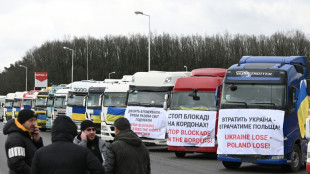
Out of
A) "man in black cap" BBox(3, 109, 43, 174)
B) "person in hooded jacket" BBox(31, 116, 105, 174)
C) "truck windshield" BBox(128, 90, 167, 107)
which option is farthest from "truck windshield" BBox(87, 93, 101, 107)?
"person in hooded jacket" BBox(31, 116, 105, 174)

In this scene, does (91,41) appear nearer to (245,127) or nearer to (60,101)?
(60,101)

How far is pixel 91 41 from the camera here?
11081 centimetres

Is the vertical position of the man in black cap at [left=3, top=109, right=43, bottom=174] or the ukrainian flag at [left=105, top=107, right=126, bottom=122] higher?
the man in black cap at [left=3, top=109, right=43, bottom=174]

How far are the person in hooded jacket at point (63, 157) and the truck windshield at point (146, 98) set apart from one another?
1765 cm

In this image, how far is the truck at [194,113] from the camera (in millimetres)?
20531

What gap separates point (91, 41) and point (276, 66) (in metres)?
94.7

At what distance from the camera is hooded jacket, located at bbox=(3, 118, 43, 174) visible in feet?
22.8

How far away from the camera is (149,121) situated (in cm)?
2364

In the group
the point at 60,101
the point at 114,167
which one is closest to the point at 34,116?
the point at 114,167

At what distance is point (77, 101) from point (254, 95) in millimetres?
17322

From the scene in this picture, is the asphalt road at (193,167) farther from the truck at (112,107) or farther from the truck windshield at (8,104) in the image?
the truck windshield at (8,104)

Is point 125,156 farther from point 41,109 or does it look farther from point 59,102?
point 41,109

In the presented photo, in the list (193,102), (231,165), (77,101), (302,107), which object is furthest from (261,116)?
(77,101)

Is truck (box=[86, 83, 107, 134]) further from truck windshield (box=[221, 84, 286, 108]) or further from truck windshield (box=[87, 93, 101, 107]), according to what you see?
truck windshield (box=[221, 84, 286, 108])
